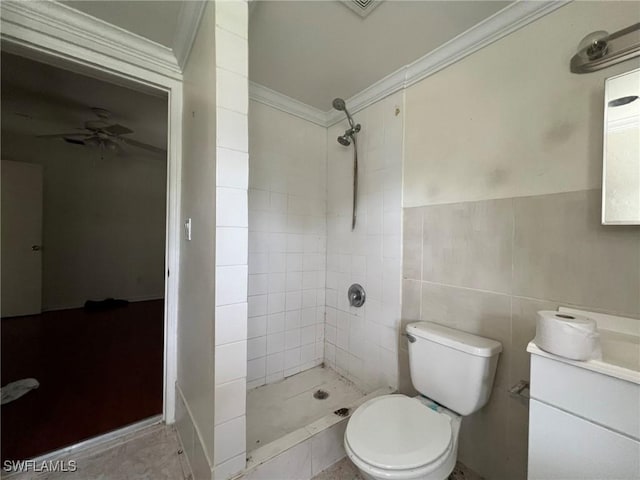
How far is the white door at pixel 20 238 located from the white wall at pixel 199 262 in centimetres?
352

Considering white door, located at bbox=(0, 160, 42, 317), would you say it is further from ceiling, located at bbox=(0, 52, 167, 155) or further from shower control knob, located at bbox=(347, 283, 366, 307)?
shower control knob, located at bbox=(347, 283, 366, 307)

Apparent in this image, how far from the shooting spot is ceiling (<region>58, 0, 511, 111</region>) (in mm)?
1140

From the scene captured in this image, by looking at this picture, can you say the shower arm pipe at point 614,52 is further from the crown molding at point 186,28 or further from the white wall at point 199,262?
the crown molding at point 186,28

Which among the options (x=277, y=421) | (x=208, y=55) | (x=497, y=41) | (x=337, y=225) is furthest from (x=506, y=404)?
(x=208, y=55)

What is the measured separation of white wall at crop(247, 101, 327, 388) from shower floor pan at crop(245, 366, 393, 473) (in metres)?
0.11

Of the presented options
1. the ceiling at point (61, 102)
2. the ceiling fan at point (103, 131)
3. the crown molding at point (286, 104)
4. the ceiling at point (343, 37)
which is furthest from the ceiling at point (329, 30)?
the ceiling fan at point (103, 131)

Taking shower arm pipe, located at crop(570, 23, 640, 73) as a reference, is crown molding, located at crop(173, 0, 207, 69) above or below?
above

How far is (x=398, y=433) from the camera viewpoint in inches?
39.2

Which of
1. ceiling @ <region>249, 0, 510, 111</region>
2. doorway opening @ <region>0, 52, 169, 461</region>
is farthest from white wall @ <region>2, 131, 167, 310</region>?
ceiling @ <region>249, 0, 510, 111</region>

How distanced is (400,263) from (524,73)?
1092 mm

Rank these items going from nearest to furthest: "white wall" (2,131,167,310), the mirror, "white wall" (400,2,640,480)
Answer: the mirror → "white wall" (400,2,640,480) → "white wall" (2,131,167,310)

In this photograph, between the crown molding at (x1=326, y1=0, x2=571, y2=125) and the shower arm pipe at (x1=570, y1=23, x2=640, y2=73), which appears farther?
the crown molding at (x1=326, y1=0, x2=571, y2=125)

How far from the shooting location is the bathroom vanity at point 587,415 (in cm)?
62

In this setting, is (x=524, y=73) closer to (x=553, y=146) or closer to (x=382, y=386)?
(x=553, y=146)
